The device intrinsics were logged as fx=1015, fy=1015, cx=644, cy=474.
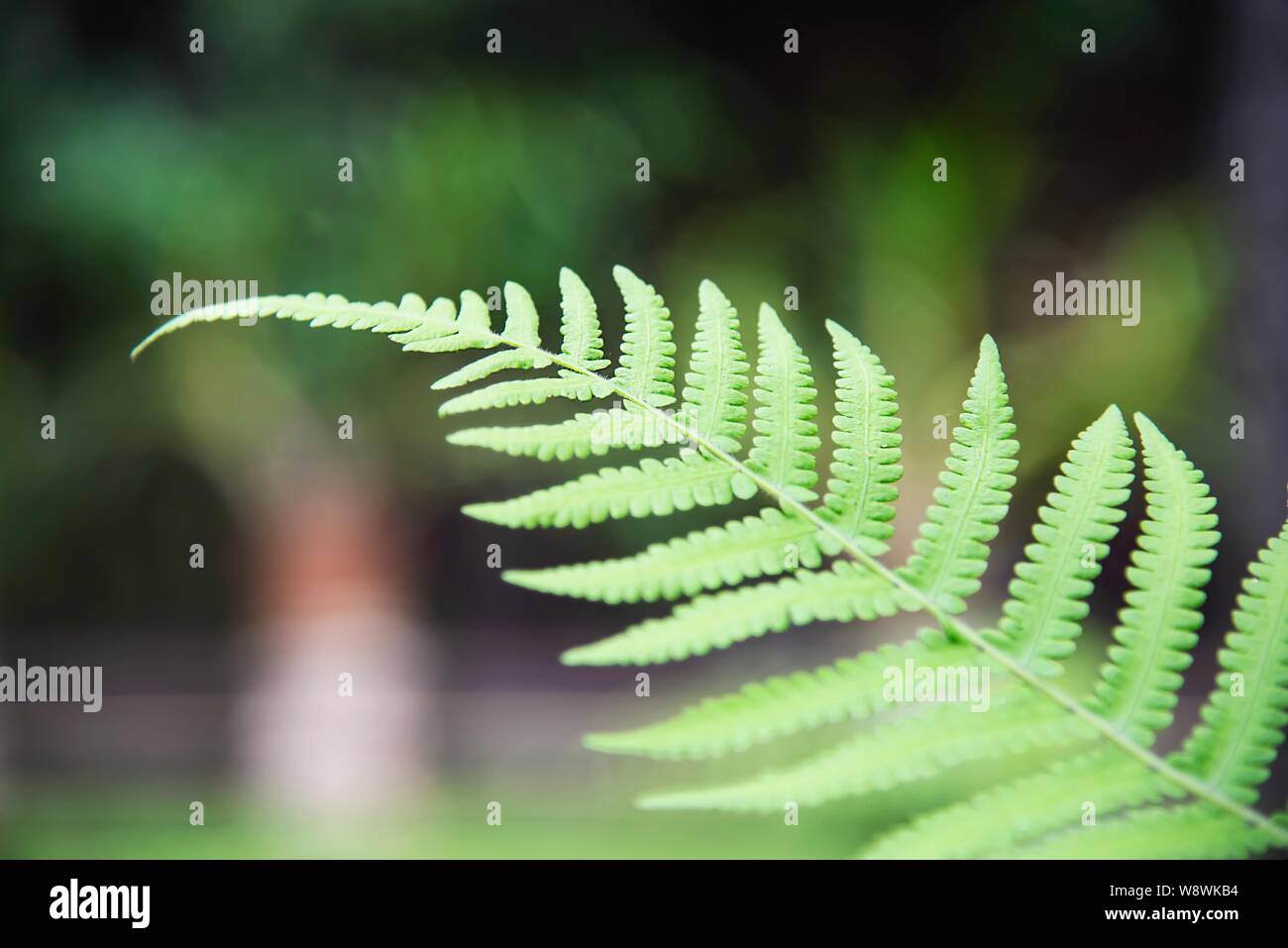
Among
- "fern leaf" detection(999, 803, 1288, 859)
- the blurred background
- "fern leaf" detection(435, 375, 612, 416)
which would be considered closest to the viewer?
A: "fern leaf" detection(999, 803, 1288, 859)

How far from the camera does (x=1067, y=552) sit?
→ 0.50 meters

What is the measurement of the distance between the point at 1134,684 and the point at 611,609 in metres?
4.86

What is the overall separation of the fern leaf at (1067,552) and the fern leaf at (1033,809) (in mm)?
45

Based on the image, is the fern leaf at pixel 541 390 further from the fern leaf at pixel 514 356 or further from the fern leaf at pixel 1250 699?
the fern leaf at pixel 1250 699

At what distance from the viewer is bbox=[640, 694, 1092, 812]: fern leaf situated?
0.45 metres

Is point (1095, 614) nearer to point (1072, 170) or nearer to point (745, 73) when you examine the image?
point (1072, 170)

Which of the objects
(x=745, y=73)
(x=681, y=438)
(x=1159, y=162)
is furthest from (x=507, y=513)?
(x=1159, y=162)

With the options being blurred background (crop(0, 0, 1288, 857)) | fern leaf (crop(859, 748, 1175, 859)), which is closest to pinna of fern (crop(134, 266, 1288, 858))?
fern leaf (crop(859, 748, 1175, 859))

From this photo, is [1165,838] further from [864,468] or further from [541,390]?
[541,390]

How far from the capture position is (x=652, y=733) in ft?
1.48

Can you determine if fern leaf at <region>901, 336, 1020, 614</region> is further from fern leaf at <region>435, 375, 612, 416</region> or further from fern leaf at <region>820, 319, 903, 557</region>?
fern leaf at <region>435, 375, 612, 416</region>

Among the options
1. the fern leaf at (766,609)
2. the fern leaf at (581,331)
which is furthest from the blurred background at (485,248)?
the fern leaf at (766,609)

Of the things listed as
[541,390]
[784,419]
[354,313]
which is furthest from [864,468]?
[354,313]

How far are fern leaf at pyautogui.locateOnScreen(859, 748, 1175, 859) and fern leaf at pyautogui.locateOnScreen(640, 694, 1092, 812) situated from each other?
0.6 inches
